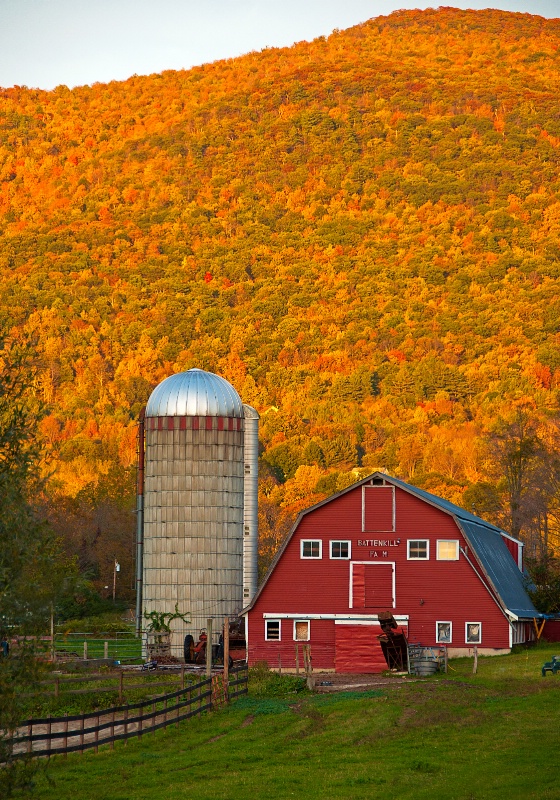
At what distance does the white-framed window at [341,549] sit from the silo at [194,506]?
6.77 metres

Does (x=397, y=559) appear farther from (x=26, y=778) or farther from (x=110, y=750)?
(x=26, y=778)

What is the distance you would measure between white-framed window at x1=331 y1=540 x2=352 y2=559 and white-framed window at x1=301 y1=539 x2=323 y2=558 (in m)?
0.49

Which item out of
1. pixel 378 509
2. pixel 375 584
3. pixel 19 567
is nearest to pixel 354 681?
pixel 375 584

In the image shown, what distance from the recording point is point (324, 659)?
5534 cm

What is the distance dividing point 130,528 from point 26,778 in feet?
249

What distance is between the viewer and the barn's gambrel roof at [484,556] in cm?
5566

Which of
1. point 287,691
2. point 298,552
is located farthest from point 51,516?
point 287,691

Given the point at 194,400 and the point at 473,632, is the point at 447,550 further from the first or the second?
the point at 194,400

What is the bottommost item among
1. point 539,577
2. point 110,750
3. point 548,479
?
point 110,750

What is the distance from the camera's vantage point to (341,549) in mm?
→ 56969

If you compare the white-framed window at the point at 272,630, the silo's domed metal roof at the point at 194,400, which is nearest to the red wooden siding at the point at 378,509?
the white-framed window at the point at 272,630

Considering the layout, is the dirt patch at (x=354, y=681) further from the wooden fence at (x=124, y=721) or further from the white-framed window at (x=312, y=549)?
the white-framed window at (x=312, y=549)

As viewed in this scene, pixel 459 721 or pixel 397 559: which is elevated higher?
pixel 397 559

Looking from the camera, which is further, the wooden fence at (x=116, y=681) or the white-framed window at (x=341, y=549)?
the white-framed window at (x=341, y=549)
